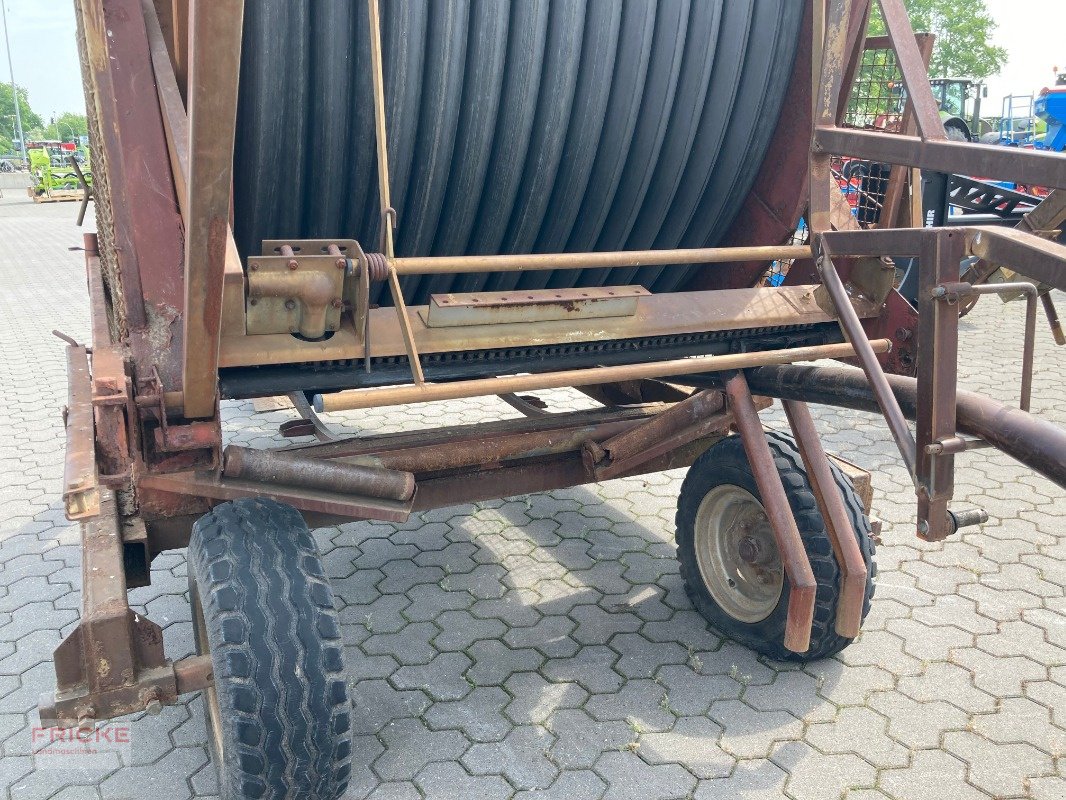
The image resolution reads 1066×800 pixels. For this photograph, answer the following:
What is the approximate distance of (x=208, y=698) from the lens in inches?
102

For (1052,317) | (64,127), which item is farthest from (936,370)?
(64,127)

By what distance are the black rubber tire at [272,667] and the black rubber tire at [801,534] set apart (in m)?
1.56

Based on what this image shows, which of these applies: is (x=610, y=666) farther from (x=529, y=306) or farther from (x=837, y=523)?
(x=529, y=306)

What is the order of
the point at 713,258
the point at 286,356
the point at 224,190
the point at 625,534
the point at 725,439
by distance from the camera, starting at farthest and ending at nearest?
the point at 625,534 < the point at 725,439 < the point at 713,258 < the point at 286,356 < the point at 224,190

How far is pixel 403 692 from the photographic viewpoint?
10.0ft

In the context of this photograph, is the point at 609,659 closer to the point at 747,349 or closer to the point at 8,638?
the point at 747,349

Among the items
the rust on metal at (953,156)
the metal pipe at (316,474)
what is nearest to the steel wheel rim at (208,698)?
the metal pipe at (316,474)

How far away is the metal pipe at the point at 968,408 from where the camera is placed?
187 centimetres

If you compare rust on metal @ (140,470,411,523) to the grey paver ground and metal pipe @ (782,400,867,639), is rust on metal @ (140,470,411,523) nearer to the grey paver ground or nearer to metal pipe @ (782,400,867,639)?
the grey paver ground

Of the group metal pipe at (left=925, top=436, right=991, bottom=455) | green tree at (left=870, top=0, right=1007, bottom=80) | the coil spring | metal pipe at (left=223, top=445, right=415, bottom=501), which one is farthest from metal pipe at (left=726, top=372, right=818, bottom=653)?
green tree at (left=870, top=0, right=1007, bottom=80)

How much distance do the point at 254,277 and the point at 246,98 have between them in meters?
0.68

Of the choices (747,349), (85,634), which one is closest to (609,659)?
(747,349)

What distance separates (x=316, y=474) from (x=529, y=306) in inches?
30.5

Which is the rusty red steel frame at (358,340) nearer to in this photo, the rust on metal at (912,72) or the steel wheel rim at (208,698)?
the rust on metal at (912,72)
